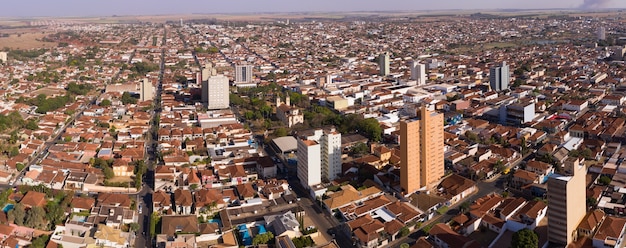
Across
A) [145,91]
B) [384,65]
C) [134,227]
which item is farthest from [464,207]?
[384,65]

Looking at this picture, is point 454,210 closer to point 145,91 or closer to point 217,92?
point 217,92

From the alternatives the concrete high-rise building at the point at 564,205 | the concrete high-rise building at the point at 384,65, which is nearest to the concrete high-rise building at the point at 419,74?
the concrete high-rise building at the point at 384,65

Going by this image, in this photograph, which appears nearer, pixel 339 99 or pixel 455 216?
pixel 455 216

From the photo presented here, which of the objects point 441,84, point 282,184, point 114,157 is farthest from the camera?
point 441,84

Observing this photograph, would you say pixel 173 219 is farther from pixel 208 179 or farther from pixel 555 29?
pixel 555 29

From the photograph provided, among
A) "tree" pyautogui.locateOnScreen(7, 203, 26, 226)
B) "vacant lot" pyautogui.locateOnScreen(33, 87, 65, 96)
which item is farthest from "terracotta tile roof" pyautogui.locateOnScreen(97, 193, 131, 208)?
"vacant lot" pyautogui.locateOnScreen(33, 87, 65, 96)

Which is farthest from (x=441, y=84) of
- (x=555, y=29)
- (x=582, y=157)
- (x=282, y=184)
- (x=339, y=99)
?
(x=555, y=29)

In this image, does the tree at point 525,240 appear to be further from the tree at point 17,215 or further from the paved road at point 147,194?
the tree at point 17,215

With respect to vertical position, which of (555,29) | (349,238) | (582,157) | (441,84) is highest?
(555,29)
